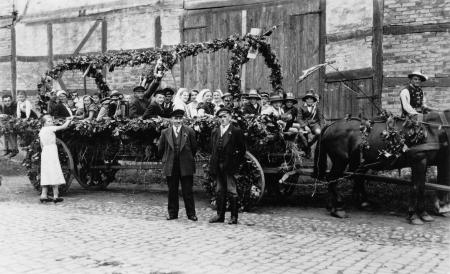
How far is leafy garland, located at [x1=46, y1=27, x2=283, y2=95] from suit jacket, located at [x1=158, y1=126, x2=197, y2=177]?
1.08 meters

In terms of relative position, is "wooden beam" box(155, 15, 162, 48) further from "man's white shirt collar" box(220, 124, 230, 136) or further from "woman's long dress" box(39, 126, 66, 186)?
"man's white shirt collar" box(220, 124, 230, 136)

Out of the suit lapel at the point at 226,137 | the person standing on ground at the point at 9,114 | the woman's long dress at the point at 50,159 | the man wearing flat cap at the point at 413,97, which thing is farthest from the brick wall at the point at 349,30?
the person standing on ground at the point at 9,114

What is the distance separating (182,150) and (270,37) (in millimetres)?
5701

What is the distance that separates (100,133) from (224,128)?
10.9ft

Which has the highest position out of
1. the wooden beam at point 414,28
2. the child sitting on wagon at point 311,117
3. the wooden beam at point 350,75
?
the wooden beam at point 414,28

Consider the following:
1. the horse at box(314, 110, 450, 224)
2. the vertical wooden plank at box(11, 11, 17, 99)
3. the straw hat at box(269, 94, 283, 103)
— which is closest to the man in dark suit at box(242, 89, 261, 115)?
the straw hat at box(269, 94, 283, 103)

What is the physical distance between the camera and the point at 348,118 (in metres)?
8.12

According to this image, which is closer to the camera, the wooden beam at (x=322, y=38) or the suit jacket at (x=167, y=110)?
the suit jacket at (x=167, y=110)

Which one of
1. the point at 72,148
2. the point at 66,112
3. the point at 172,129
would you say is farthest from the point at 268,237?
the point at 66,112

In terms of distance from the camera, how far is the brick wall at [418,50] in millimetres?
9906

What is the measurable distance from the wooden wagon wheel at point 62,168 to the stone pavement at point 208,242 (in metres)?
1.08

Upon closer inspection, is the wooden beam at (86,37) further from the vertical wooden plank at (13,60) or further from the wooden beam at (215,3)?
the wooden beam at (215,3)

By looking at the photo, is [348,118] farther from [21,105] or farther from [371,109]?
[21,105]

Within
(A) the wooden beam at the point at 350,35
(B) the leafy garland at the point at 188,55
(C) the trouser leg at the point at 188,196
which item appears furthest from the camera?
(A) the wooden beam at the point at 350,35
